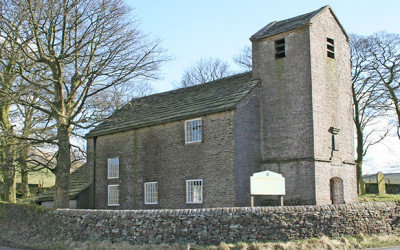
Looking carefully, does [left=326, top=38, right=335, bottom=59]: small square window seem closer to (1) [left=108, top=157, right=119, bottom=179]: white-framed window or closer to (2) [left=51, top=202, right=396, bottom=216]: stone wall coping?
(2) [left=51, top=202, right=396, bottom=216]: stone wall coping

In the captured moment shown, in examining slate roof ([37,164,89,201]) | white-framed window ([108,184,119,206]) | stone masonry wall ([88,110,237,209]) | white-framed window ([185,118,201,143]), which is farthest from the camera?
slate roof ([37,164,89,201])

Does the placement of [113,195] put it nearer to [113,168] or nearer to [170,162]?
[113,168]

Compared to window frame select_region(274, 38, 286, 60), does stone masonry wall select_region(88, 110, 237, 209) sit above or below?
below

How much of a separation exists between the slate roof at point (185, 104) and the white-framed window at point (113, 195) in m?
3.85

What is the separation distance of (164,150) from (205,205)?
490 centimetres

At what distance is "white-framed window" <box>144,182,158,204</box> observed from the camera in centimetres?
2762

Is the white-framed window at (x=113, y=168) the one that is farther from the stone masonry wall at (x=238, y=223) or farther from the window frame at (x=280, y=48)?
the window frame at (x=280, y=48)

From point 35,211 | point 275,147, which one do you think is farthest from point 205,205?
point 35,211

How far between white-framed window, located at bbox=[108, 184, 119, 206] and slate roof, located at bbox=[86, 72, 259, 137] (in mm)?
3850

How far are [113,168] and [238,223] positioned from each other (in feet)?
55.1

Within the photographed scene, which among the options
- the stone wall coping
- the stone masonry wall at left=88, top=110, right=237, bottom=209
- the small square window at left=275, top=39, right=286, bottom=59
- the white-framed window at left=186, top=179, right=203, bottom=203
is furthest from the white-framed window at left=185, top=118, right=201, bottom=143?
the stone wall coping

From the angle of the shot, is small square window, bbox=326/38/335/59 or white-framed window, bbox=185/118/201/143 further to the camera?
small square window, bbox=326/38/335/59

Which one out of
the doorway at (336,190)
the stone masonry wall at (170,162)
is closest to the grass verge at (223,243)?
the doorway at (336,190)

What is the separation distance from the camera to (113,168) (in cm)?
3102
